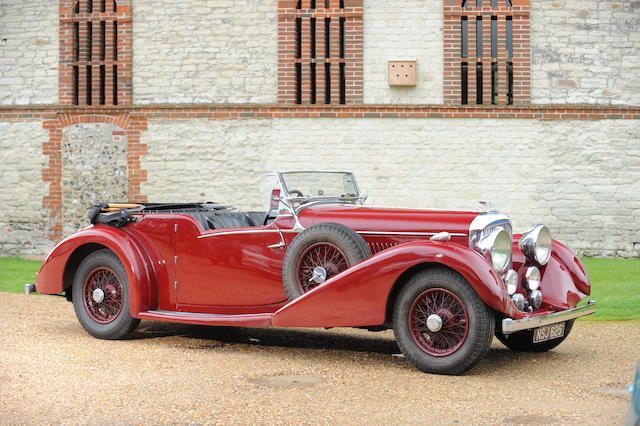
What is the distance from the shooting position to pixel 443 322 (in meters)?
5.09

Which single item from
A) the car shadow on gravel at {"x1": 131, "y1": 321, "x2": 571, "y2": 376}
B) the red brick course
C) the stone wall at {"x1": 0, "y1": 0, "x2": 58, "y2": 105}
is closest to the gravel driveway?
the car shadow on gravel at {"x1": 131, "y1": 321, "x2": 571, "y2": 376}

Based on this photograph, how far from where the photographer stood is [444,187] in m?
15.6

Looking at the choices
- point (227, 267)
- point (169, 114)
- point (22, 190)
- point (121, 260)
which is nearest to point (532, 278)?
point (227, 267)

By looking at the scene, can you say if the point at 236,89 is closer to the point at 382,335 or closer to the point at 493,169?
the point at 493,169

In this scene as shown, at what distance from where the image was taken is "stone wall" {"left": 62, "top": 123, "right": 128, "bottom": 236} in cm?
1648

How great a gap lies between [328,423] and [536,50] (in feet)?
43.5

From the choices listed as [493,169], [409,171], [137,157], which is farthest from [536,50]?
[137,157]

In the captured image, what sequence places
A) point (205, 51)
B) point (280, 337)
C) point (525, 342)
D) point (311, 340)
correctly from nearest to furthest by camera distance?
point (525, 342)
point (311, 340)
point (280, 337)
point (205, 51)

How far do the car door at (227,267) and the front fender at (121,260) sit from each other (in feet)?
0.91

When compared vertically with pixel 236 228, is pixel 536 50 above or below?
above

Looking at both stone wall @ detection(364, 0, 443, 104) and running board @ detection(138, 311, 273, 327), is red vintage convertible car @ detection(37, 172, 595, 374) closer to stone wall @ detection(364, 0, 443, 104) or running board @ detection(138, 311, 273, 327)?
running board @ detection(138, 311, 273, 327)

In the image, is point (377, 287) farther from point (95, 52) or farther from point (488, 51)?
point (95, 52)

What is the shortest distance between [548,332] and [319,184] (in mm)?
2233

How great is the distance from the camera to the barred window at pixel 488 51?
15586 millimetres
